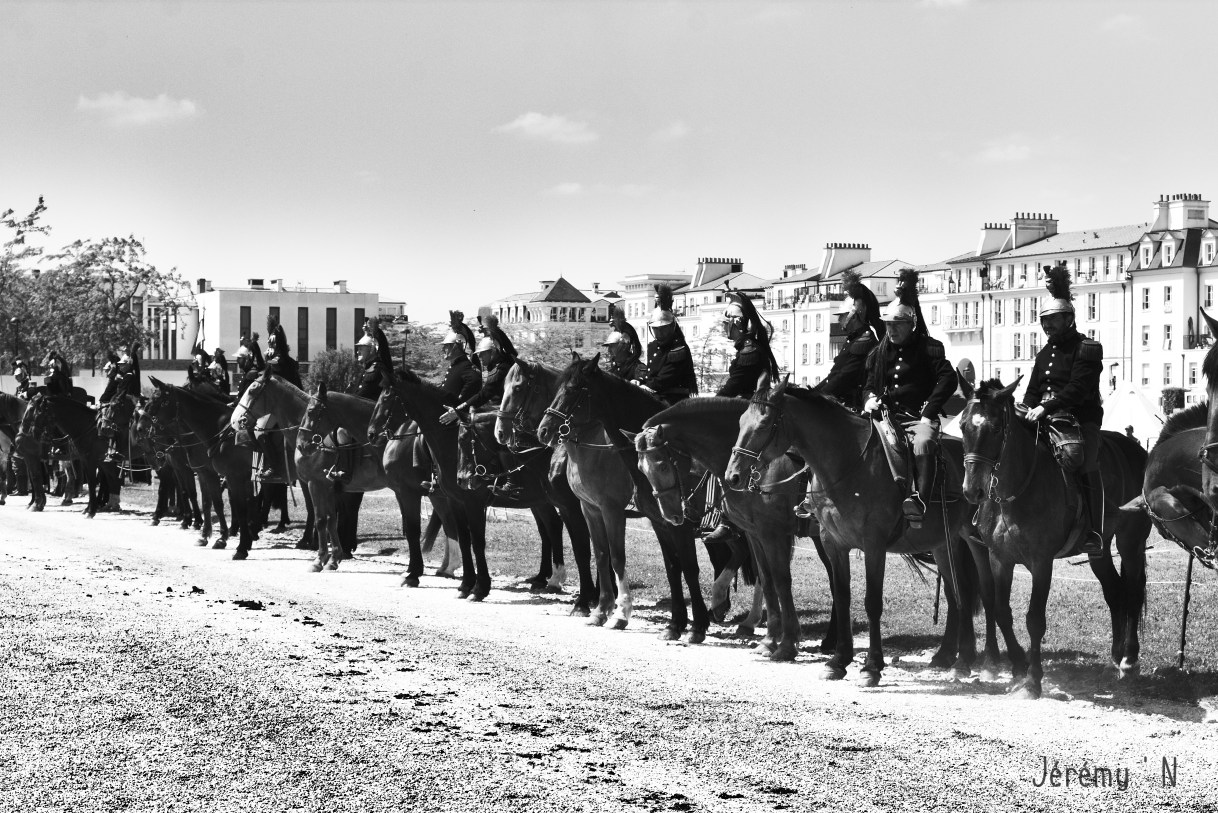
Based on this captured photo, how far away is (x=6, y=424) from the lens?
38562 millimetres

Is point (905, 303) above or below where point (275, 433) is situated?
above

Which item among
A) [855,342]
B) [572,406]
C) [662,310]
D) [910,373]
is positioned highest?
[662,310]

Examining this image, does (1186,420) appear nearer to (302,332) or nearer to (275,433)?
(275,433)

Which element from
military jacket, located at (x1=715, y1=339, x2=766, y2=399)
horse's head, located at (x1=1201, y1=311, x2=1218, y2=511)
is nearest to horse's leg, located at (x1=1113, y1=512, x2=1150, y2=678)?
horse's head, located at (x1=1201, y1=311, x2=1218, y2=511)

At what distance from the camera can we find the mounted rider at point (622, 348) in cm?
1812

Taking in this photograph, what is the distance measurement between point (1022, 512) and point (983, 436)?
0.79m

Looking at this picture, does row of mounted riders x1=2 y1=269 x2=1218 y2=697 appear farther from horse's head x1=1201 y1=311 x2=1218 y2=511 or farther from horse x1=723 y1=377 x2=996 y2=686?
horse's head x1=1201 y1=311 x2=1218 y2=511

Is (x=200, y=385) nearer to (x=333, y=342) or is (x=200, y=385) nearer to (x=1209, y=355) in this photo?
(x=1209, y=355)

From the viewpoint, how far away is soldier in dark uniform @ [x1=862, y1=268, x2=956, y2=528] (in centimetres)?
1364

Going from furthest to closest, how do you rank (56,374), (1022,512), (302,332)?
(302,332), (56,374), (1022,512)

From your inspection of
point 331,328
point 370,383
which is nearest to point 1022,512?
point 370,383

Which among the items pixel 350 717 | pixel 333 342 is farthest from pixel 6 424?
pixel 333 342

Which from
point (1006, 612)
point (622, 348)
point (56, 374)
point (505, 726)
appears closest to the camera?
point (505, 726)

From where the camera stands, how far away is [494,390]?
19.7 m
